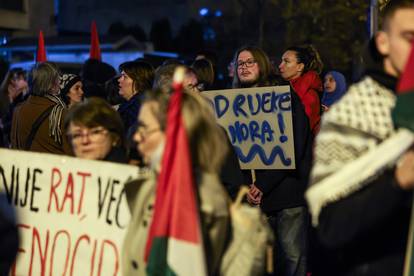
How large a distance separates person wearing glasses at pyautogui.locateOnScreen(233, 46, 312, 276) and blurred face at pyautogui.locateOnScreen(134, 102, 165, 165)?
3.59 meters

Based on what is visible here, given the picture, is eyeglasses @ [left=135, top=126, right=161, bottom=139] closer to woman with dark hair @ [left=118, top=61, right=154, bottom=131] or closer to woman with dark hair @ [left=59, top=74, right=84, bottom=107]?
woman with dark hair @ [left=118, top=61, right=154, bottom=131]

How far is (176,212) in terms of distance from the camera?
12.0 ft

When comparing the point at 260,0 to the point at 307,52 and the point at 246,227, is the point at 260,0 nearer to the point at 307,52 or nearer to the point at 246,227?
the point at 307,52

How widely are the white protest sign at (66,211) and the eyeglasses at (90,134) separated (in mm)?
111

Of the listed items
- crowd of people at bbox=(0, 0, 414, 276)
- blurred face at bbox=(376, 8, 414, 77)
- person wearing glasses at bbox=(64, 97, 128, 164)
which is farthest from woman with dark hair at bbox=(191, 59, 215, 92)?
blurred face at bbox=(376, 8, 414, 77)

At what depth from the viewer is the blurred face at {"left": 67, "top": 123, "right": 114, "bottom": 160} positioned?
14.9 ft

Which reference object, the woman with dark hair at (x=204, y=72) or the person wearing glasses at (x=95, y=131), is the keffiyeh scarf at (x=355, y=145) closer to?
the person wearing glasses at (x=95, y=131)

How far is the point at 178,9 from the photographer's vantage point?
54.1m

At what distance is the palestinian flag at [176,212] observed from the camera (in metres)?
3.64

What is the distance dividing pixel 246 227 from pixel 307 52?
5079mm

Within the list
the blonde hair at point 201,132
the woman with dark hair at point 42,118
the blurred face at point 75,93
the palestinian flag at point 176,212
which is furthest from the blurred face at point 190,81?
the palestinian flag at point 176,212

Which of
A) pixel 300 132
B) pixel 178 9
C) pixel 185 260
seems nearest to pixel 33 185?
pixel 185 260

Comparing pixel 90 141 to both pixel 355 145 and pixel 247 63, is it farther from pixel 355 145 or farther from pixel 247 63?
pixel 247 63

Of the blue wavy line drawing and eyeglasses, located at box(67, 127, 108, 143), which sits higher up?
eyeglasses, located at box(67, 127, 108, 143)
